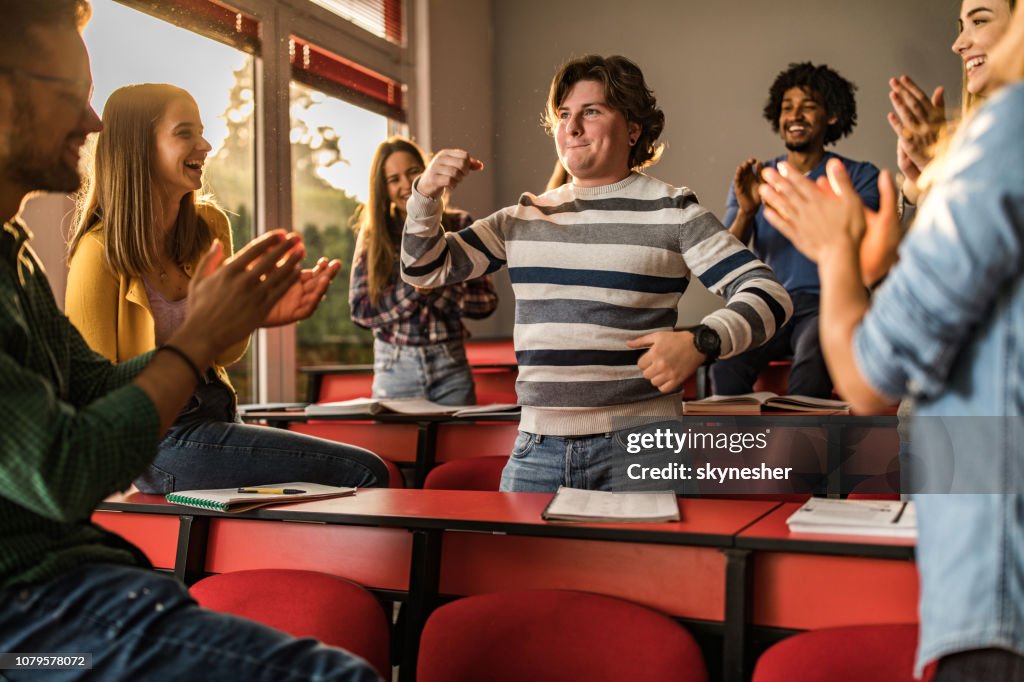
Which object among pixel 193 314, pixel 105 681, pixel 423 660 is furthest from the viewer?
pixel 423 660

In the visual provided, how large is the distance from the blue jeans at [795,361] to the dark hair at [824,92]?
1325mm

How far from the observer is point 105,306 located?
1.84 meters

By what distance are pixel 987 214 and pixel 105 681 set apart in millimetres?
897

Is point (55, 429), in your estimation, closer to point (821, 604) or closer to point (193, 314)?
point (193, 314)

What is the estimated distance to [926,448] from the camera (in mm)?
792

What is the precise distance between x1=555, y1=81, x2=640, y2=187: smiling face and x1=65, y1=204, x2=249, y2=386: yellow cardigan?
0.77 m

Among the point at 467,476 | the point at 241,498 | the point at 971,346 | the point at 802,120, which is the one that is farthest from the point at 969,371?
the point at 802,120

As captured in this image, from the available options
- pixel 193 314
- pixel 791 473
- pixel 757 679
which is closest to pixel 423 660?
pixel 757 679

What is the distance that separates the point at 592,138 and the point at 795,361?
1758 mm

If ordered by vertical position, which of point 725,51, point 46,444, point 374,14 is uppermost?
point 374,14

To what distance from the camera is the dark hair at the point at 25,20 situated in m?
0.99

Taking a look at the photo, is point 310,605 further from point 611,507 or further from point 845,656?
point 845,656

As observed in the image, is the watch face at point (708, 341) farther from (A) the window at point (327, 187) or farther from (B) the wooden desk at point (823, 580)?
(A) the window at point (327, 187)

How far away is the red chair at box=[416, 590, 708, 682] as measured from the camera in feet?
3.84
